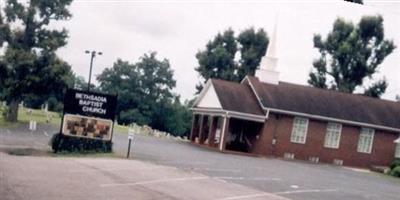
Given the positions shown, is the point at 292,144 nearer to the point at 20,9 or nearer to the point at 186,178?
the point at 186,178

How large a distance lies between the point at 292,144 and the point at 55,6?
19.5m

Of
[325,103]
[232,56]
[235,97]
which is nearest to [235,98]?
[235,97]

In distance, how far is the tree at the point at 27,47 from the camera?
339 inches

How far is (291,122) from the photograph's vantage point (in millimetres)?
28391

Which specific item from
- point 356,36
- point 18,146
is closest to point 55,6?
point 18,146

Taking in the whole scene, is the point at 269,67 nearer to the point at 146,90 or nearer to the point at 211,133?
the point at 211,133

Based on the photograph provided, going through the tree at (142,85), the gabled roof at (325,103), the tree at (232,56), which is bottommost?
the tree at (142,85)

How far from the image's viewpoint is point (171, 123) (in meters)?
11.9

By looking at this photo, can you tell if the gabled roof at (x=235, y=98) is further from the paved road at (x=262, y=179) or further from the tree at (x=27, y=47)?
the tree at (x=27, y=47)

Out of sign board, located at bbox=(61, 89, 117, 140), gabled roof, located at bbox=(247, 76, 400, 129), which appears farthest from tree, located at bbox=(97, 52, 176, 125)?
gabled roof, located at bbox=(247, 76, 400, 129)

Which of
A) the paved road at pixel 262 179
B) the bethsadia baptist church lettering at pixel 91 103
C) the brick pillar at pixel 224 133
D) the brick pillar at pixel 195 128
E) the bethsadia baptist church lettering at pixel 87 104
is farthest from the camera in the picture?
the brick pillar at pixel 195 128

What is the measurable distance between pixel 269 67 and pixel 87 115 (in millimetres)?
12098

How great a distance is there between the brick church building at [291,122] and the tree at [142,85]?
16.3 metres

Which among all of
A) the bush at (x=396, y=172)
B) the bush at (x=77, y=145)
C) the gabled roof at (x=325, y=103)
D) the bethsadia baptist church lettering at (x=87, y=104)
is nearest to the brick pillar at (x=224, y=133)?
the gabled roof at (x=325, y=103)
